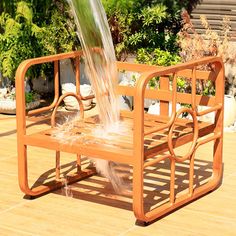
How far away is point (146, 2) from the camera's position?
28.8 ft

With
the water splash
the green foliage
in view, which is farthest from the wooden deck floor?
the green foliage

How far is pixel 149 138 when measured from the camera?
17.7 feet


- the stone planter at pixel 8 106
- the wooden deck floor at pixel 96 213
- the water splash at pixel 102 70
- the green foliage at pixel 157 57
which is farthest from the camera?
the stone planter at pixel 8 106

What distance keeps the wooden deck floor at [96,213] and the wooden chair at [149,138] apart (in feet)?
0.31

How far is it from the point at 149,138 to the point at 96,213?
0.65 metres

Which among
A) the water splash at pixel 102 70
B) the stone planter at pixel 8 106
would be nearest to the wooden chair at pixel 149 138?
the water splash at pixel 102 70

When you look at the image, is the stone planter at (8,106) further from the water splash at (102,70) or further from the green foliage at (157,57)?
the water splash at (102,70)

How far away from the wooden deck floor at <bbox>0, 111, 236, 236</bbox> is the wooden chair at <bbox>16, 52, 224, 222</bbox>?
9cm

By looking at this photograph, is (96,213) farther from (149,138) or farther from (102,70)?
(102,70)

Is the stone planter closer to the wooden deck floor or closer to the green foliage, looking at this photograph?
the green foliage

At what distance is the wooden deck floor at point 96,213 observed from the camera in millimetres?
4934

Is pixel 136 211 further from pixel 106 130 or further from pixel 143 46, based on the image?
pixel 143 46

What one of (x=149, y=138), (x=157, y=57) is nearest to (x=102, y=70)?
(x=149, y=138)

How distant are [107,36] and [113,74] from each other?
60cm
